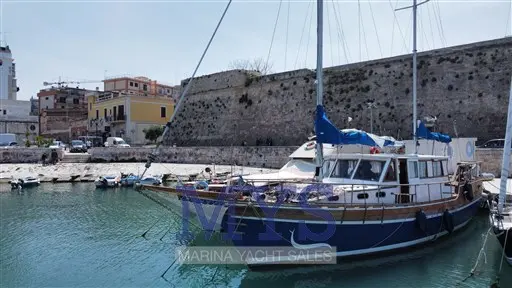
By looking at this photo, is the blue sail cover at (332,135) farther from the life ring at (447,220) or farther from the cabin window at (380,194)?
the life ring at (447,220)

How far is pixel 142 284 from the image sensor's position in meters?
8.66

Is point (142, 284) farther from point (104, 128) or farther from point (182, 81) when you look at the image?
point (104, 128)

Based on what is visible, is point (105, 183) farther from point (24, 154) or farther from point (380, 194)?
point (380, 194)

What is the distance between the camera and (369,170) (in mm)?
9836

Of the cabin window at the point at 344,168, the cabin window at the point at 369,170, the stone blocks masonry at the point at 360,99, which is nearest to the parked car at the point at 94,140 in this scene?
the stone blocks masonry at the point at 360,99

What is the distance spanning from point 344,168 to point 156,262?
5.09m

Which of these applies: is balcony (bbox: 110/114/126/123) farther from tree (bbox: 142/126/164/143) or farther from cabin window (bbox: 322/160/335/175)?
cabin window (bbox: 322/160/335/175)

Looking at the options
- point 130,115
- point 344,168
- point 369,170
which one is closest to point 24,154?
point 130,115

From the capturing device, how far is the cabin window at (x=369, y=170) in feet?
32.0

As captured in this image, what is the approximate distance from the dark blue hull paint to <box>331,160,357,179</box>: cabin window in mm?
1489

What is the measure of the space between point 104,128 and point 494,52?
3751cm

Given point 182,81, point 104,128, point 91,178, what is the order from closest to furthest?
point 91,178
point 182,81
point 104,128

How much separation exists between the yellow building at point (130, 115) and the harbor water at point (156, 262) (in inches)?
1095

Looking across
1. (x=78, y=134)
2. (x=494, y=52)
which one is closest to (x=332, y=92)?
(x=494, y=52)
